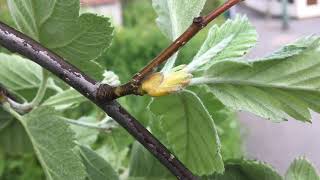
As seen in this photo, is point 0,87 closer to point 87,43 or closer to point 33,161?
point 87,43

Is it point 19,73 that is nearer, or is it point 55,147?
point 55,147

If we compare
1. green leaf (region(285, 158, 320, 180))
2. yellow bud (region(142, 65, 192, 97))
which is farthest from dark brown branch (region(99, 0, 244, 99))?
green leaf (region(285, 158, 320, 180))

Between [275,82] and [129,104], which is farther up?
[275,82]

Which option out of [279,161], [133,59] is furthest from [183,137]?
[133,59]

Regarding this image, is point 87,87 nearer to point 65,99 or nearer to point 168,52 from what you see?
point 168,52

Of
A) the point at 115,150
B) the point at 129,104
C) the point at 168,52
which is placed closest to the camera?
the point at 168,52

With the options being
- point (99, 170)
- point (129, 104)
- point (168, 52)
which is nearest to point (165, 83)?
point (168, 52)

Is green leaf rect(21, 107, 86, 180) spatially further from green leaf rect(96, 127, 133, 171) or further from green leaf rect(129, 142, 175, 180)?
green leaf rect(96, 127, 133, 171)

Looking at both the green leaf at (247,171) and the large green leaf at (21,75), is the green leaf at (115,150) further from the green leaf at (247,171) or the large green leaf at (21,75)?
the green leaf at (247,171)
